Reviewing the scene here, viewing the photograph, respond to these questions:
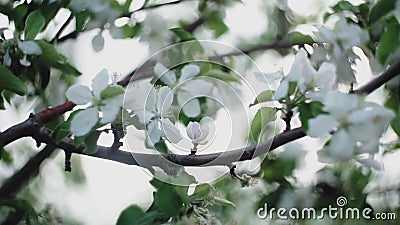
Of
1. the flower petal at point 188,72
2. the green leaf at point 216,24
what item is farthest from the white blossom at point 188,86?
the green leaf at point 216,24

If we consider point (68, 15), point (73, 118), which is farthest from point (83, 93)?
point (68, 15)

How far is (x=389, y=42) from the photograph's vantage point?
406 millimetres

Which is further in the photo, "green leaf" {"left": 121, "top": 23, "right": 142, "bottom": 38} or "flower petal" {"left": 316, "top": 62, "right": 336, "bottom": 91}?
"green leaf" {"left": 121, "top": 23, "right": 142, "bottom": 38}

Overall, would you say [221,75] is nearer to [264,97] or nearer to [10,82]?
[264,97]

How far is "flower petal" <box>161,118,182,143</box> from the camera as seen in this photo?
1.29 ft

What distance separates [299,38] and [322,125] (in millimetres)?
135

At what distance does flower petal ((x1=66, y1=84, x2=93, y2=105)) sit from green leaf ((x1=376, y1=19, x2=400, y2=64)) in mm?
199

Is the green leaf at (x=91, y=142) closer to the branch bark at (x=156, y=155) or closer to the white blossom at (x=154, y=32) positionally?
the branch bark at (x=156, y=155)

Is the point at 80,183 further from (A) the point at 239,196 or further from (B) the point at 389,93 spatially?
(B) the point at 389,93

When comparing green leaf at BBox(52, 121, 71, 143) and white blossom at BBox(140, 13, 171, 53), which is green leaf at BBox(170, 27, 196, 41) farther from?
green leaf at BBox(52, 121, 71, 143)

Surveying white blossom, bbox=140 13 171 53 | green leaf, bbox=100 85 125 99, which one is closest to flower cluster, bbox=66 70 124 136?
green leaf, bbox=100 85 125 99

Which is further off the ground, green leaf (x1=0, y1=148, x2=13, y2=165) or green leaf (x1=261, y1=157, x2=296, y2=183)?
green leaf (x1=261, y1=157, x2=296, y2=183)

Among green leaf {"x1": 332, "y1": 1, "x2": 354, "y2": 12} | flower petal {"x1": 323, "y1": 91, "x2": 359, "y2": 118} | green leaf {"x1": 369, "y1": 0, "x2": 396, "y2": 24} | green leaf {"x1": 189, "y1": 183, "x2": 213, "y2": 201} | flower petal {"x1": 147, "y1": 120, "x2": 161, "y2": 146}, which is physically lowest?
green leaf {"x1": 189, "y1": 183, "x2": 213, "y2": 201}

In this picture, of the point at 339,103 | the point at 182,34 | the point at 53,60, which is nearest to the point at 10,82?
the point at 53,60
